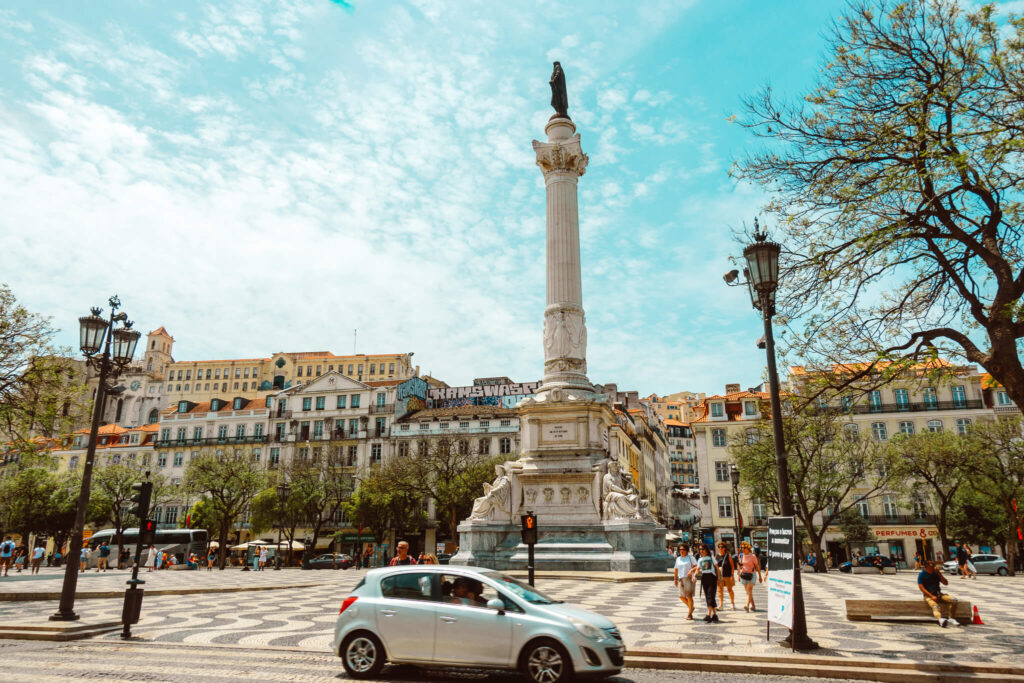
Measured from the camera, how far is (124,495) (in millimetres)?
56469

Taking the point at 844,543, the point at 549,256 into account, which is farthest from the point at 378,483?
the point at 844,543

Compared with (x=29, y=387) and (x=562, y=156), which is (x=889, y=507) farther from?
(x=29, y=387)

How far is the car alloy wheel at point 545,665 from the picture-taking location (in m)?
7.86

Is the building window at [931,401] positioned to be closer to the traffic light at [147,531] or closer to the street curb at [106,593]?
the street curb at [106,593]

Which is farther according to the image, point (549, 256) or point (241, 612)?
point (549, 256)

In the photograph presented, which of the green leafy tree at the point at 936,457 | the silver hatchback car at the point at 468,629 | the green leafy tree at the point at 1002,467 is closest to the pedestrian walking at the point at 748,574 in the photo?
the silver hatchback car at the point at 468,629

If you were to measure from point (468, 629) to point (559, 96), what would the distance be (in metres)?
29.1

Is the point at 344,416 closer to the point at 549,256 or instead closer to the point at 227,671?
the point at 549,256

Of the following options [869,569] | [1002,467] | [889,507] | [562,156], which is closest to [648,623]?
[562,156]

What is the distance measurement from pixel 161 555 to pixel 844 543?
47078 millimetres

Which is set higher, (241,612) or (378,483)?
(378,483)

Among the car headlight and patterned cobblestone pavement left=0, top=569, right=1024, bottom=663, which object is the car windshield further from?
patterned cobblestone pavement left=0, top=569, right=1024, bottom=663

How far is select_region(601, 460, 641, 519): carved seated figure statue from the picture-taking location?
81.8ft

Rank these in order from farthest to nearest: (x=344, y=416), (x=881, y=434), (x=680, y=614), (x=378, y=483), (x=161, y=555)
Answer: (x=344, y=416) → (x=881, y=434) → (x=378, y=483) → (x=161, y=555) → (x=680, y=614)
